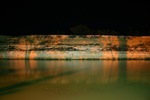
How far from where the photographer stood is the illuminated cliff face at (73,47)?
389 inches

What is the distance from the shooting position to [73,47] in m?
9.91

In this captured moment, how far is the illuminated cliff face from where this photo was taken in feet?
32.4
